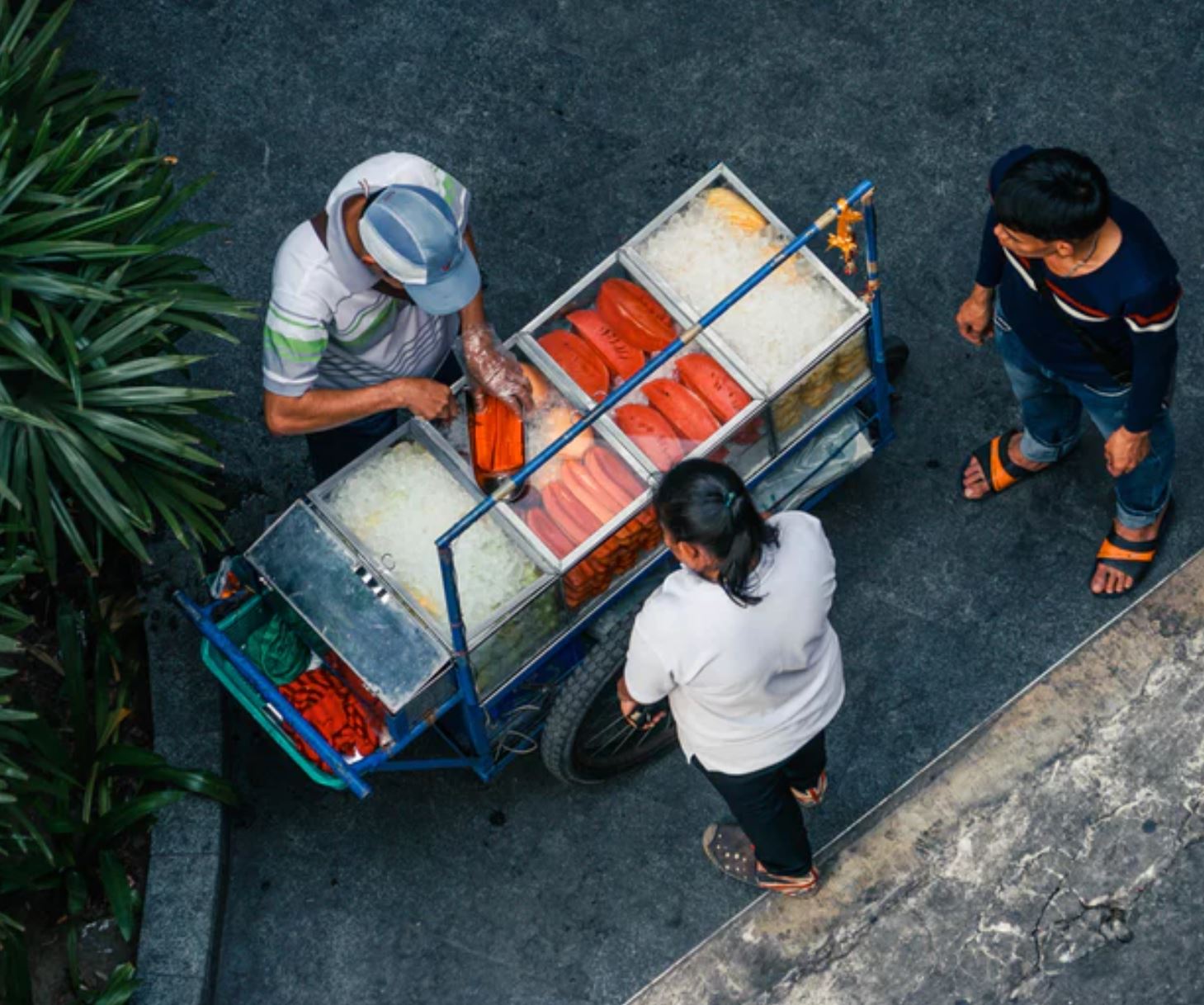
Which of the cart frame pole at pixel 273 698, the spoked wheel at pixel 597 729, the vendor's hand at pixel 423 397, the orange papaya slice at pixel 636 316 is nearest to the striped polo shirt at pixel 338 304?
the vendor's hand at pixel 423 397

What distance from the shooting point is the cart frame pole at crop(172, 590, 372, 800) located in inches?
211

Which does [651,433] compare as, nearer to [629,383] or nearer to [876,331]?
[629,383]

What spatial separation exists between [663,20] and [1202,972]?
4.20m

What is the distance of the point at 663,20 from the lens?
734 cm

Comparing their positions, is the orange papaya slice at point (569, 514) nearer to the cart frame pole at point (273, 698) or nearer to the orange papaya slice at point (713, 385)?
the orange papaya slice at point (713, 385)

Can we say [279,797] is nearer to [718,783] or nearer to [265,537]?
[265,537]

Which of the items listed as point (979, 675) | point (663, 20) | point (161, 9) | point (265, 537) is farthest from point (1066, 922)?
point (161, 9)

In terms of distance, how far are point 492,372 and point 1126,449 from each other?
195 centimetres

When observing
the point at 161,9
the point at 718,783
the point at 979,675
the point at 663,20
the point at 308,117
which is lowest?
the point at 979,675

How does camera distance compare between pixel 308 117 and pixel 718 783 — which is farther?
pixel 308 117

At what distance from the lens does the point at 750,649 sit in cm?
453

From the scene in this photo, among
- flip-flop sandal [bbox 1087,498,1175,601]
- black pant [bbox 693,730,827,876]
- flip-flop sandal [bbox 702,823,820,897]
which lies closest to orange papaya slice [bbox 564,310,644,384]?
black pant [bbox 693,730,827,876]

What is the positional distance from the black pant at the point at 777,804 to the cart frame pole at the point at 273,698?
3.48ft

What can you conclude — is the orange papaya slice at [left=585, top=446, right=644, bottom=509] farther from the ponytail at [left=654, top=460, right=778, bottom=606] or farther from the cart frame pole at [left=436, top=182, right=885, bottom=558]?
the ponytail at [left=654, top=460, right=778, bottom=606]
